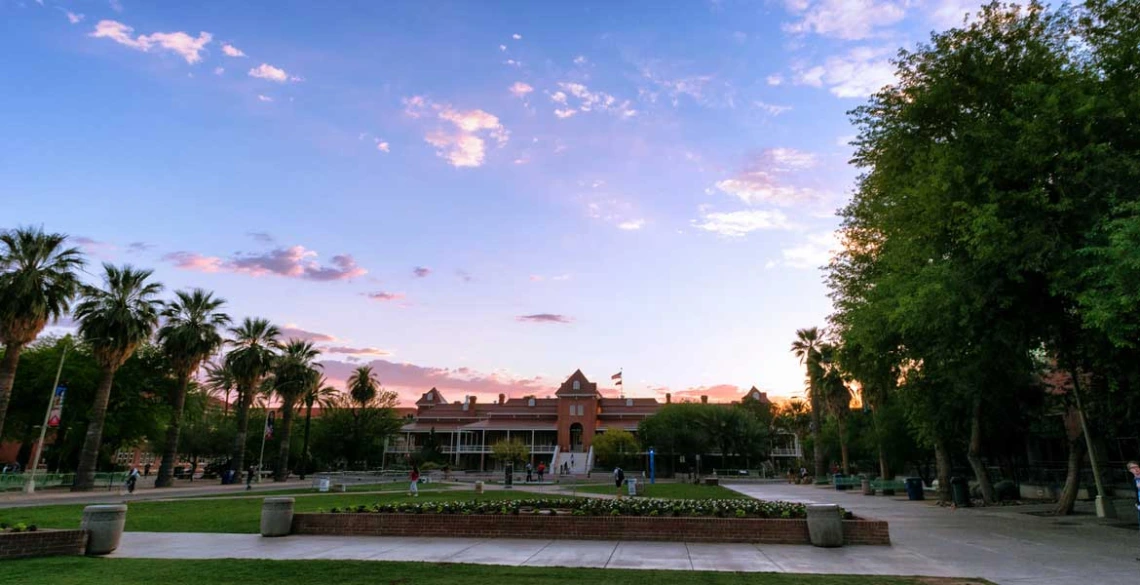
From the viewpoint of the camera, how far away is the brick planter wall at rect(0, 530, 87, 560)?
34.9 feet

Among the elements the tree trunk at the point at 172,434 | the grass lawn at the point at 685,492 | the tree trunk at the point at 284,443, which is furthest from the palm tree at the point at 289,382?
the grass lawn at the point at 685,492

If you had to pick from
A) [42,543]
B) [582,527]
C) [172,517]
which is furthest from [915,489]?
[42,543]

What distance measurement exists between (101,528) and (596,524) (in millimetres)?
9644

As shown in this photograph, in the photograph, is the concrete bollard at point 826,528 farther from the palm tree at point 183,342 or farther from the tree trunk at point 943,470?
the palm tree at point 183,342

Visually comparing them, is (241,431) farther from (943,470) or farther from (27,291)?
(943,470)

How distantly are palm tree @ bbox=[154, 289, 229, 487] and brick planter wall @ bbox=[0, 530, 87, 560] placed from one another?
33.8 metres

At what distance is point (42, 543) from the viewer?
11102mm

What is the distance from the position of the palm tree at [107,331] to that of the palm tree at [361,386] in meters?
42.6

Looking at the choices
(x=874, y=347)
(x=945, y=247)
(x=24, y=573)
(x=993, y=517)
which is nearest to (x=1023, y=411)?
(x=993, y=517)

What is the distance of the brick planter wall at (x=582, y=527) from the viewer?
13500 millimetres

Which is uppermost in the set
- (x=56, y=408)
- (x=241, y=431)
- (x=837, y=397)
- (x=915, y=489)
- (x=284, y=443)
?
(x=837, y=397)

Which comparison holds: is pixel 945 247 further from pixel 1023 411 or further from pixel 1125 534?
pixel 1023 411

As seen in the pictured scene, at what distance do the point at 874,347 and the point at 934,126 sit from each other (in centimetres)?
705

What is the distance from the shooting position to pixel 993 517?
66.8 ft
